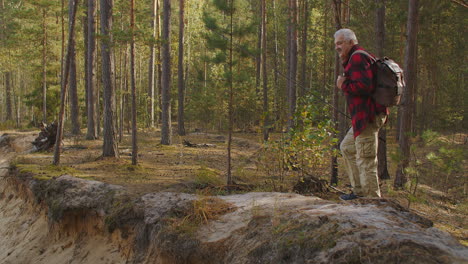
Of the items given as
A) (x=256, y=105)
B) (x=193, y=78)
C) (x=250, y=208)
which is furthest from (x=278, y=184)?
(x=193, y=78)

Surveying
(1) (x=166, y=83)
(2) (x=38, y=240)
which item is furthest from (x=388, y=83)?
(1) (x=166, y=83)

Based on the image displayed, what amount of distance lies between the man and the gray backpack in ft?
0.29

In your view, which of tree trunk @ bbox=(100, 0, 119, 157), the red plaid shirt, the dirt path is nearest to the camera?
the red plaid shirt

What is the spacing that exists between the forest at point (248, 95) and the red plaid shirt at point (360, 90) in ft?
1.69

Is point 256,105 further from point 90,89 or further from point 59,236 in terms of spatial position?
point 59,236

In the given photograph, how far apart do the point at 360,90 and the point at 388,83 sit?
313mm

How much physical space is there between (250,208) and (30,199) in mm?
6579

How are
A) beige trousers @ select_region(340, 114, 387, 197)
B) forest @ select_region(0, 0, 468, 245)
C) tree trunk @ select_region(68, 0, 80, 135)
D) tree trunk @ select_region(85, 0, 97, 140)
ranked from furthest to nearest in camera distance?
tree trunk @ select_region(68, 0, 80, 135) → tree trunk @ select_region(85, 0, 97, 140) → forest @ select_region(0, 0, 468, 245) → beige trousers @ select_region(340, 114, 387, 197)

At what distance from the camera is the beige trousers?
4266 millimetres

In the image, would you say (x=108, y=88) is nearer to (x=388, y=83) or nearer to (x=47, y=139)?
(x=47, y=139)

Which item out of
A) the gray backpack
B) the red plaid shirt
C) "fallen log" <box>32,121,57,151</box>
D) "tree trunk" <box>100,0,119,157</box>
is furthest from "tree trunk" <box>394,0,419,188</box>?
"fallen log" <box>32,121,57,151</box>

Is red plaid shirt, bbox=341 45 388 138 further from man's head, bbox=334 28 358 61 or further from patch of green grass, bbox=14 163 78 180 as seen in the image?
patch of green grass, bbox=14 163 78 180

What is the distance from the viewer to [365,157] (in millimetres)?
4316

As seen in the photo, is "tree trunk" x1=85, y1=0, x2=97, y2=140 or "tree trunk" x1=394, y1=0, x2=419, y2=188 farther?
"tree trunk" x1=85, y1=0, x2=97, y2=140
